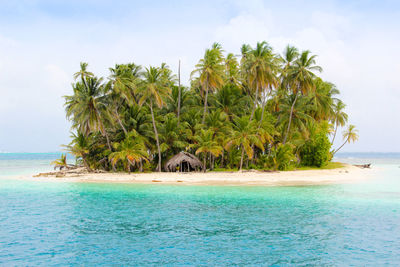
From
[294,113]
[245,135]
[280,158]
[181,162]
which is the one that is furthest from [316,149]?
[181,162]

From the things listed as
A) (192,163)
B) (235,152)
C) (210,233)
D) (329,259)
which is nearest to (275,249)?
(329,259)

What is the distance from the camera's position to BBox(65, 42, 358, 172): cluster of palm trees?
31.3m

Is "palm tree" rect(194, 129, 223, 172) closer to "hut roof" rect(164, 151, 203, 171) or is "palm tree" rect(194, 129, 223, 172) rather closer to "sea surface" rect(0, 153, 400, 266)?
"hut roof" rect(164, 151, 203, 171)

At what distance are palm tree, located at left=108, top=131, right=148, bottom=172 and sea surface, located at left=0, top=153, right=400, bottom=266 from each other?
9424 millimetres

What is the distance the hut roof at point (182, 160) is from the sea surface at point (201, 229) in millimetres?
12084

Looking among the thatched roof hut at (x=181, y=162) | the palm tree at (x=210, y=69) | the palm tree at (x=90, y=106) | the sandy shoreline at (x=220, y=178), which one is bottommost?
the sandy shoreline at (x=220, y=178)

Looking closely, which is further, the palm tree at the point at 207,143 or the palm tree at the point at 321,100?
the palm tree at the point at 321,100

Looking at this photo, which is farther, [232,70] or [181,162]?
[232,70]

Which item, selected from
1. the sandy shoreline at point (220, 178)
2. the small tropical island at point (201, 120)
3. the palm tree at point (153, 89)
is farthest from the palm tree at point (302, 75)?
the palm tree at point (153, 89)

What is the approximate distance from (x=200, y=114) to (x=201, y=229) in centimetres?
2497

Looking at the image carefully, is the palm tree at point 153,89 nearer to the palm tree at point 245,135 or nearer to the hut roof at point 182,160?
the hut roof at point 182,160

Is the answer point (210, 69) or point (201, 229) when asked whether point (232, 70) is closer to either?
point (210, 69)

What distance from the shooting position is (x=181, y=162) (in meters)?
33.3

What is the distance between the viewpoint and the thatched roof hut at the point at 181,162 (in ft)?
108
